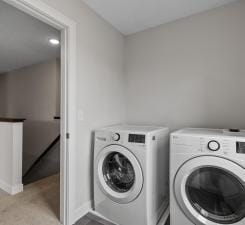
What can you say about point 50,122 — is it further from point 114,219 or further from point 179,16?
point 179,16

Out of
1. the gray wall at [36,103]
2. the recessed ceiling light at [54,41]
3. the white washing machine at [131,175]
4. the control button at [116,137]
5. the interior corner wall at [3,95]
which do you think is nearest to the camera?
the white washing machine at [131,175]

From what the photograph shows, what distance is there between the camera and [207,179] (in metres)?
1.25

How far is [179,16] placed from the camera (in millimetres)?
1957

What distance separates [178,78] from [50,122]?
2.87 meters

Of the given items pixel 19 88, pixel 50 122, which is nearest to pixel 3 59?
pixel 19 88

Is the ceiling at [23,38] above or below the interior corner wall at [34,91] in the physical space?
above

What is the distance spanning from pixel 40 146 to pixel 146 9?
354 cm

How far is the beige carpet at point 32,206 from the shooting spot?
1.57 meters

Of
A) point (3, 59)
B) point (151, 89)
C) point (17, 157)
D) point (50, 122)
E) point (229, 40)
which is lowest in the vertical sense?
point (17, 157)

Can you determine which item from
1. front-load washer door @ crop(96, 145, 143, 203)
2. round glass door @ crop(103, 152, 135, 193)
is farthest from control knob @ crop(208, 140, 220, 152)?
round glass door @ crop(103, 152, 135, 193)

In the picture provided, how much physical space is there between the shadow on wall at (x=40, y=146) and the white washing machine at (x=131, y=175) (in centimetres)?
174

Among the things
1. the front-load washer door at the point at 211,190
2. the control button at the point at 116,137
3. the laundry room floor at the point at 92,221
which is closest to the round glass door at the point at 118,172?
the control button at the point at 116,137

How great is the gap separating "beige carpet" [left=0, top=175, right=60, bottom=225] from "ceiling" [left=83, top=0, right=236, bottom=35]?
2285 millimetres

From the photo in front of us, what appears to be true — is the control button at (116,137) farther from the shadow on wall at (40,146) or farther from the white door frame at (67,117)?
the shadow on wall at (40,146)
